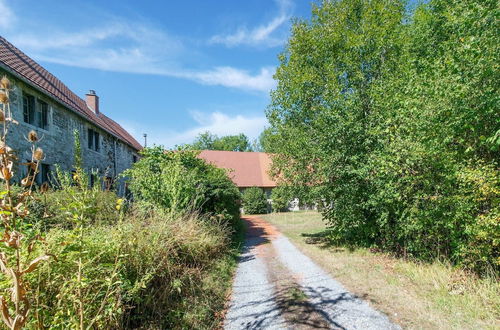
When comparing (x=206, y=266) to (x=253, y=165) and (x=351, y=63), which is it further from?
(x=253, y=165)

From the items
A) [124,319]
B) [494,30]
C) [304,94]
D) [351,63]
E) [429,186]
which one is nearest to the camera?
[124,319]

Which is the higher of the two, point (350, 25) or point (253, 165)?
point (350, 25)

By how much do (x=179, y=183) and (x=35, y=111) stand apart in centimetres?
745

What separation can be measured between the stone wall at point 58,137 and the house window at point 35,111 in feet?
0.42

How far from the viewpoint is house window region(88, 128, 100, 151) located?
597 inches

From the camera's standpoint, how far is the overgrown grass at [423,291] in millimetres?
4164

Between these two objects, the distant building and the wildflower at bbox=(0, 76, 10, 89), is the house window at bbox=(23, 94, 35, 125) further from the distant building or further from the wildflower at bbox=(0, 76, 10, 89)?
the distant building

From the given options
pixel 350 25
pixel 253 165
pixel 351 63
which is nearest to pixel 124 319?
pixel 351 63

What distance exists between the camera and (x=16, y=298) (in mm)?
1317

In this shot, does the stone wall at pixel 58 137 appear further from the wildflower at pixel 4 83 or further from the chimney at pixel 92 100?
the wildflower at pixel 4 83

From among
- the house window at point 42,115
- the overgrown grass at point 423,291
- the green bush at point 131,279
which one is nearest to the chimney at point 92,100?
the house window at point 42,115

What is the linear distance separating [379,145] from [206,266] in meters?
6.00

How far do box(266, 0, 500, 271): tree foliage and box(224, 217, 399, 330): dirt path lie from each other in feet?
8.50

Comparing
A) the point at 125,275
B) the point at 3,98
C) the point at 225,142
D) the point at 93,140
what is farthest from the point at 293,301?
the point at 225,142
